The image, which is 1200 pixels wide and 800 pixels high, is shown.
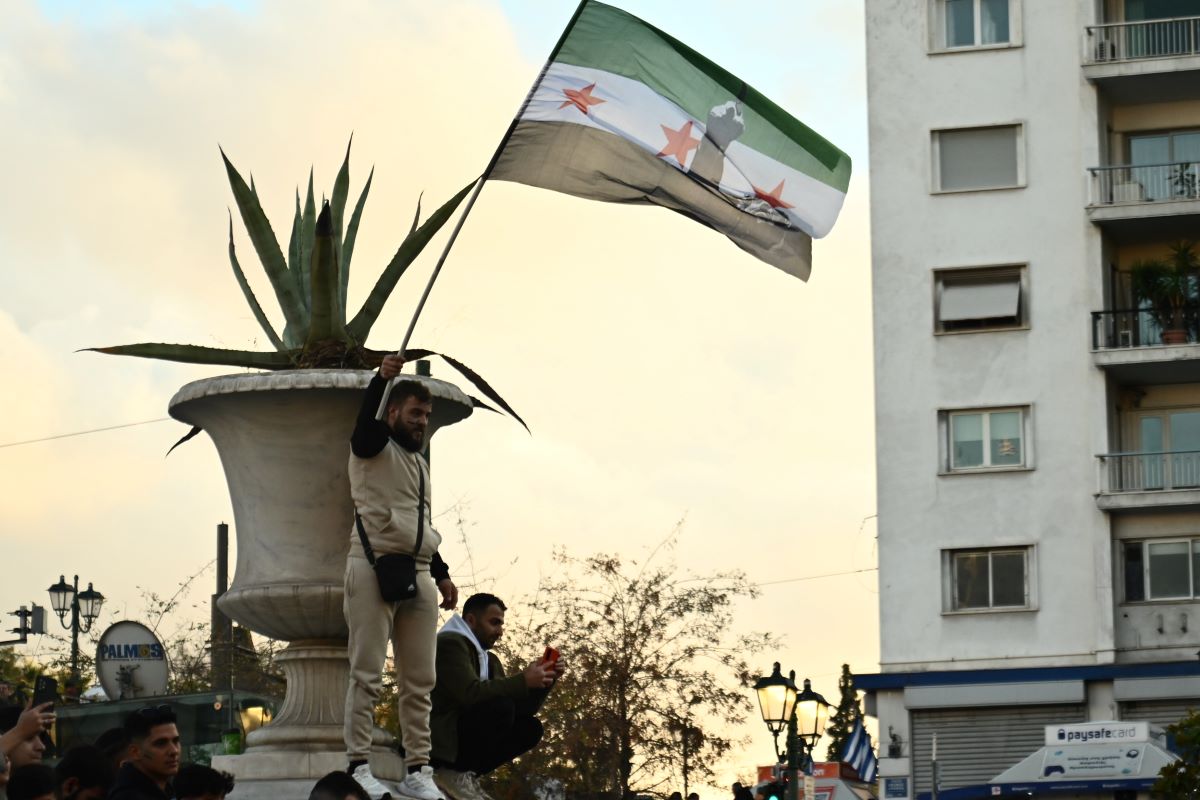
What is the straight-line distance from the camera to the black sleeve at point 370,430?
988cm

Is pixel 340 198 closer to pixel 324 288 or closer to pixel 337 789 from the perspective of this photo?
pixel 324 288

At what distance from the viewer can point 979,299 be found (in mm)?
44781

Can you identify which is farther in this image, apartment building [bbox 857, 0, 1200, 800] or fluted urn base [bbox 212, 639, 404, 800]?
apartment building [bbox 857, 0, 1200, 800]

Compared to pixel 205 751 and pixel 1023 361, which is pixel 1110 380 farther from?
pixel 205 751

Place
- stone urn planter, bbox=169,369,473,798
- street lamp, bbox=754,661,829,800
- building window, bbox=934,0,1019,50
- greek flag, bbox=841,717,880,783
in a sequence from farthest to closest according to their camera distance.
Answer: building window, bbox=934,0,1019,50
greek flag, bbox=841,717,880,783
street lamp, bbox=754,661,829,800
stone urn planter, bbox=169,369,473,798

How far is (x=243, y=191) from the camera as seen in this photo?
39.2 feet

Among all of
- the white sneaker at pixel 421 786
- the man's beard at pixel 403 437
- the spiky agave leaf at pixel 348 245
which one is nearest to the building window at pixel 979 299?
the spiky agave leaf at pixel 348 245

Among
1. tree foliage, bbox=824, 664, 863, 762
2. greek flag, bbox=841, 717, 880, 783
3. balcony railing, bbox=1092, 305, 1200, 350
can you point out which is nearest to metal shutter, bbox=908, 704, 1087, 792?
greek flag, bbox=841, 717, 880, 783

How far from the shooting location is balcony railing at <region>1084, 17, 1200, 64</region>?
44.6 m

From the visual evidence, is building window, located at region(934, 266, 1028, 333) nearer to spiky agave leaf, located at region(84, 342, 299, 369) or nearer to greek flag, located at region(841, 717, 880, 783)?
greek flag, located at region(841, 717, 880, 783)

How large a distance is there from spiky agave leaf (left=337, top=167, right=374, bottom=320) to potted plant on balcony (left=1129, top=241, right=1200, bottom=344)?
33094 millimetres

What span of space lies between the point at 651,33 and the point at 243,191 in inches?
106

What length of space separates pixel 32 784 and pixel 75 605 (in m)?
39.8

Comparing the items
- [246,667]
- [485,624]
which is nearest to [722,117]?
[485,624]
